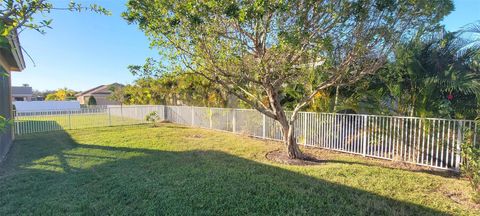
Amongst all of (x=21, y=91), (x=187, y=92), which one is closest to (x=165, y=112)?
(x=187, y=92)

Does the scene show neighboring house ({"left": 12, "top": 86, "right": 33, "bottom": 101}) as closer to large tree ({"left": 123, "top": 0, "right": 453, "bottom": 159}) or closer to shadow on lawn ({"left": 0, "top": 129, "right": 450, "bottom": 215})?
shadow on lawn ({"left": 0, "top": 129, "right": 450, "bottom": 215})

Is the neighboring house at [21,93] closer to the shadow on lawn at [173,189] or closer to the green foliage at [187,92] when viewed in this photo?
the green foliage at [187,92]

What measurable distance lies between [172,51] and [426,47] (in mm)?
6466

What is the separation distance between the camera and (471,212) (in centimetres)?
340

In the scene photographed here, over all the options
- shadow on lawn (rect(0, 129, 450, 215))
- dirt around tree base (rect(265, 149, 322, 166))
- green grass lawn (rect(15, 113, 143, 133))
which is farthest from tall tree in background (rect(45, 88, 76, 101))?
dirt around tree base (rect(265, 149, 322, 166))

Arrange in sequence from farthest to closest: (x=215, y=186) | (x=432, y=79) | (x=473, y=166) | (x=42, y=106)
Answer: (x=42, y=106) < (x=432, y=79) < (x=215, y=186) < (x=473, y=166)

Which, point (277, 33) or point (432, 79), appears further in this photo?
point (432, 79)

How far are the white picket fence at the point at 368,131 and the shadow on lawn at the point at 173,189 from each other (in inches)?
108

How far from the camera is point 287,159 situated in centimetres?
639

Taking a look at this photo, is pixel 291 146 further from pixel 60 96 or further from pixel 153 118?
pixel 60 96

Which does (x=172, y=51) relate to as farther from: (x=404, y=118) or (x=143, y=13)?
(x=404, y=118)

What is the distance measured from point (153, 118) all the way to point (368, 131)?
13.0m

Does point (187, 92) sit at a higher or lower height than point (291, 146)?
higher

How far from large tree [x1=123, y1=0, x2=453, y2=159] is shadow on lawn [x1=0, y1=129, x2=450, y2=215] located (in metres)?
2.27
